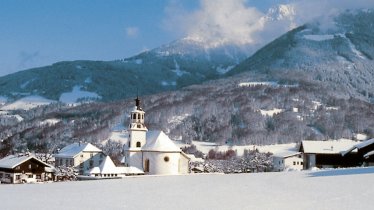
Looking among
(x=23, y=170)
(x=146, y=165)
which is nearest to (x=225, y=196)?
(x=146, y=165)

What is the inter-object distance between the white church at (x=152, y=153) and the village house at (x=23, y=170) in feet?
38.1

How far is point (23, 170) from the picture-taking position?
78.5m

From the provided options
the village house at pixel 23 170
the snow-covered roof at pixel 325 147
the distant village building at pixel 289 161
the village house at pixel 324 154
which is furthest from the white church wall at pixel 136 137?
the distant village building at pixel 289 161

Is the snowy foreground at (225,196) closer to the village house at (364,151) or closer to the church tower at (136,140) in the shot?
the village house at (364,151)

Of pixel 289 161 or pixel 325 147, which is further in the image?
pixel 289 161

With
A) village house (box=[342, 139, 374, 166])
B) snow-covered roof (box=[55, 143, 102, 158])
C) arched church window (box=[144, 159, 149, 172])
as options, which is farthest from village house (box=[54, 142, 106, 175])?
village house (box=[342, 139, 374, 166])

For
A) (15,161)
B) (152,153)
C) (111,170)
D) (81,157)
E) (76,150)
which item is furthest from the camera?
(76,150)

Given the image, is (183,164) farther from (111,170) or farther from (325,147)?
(325,147)

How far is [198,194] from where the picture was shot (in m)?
39.0

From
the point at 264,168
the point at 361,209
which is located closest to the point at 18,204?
the point at 361,209

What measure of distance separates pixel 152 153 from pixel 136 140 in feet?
10.6

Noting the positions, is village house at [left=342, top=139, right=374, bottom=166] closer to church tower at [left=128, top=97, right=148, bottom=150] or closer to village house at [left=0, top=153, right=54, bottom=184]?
church tower at [left=128, top=97, right=148, bottom=150]

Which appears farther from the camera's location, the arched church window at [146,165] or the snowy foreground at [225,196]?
the arched church window at [146,165]

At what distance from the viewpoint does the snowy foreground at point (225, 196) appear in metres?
32.3
